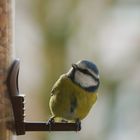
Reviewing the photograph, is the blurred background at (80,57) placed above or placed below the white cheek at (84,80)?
below

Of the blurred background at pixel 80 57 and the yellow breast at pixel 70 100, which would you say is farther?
the blurred background at pixel 80 57

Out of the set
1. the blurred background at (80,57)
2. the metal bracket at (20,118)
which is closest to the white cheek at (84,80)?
the metal bracket at (20,118)

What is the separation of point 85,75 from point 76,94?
0.07 meters

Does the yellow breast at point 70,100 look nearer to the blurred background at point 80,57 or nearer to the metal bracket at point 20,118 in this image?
the metal bracket at point 20,118

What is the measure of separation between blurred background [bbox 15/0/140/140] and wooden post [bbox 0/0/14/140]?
175 cm

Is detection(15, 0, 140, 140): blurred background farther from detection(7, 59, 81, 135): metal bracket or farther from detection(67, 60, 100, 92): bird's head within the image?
detection(7, 59, 81, 135): metal bracket

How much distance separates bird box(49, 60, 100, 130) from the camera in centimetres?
259

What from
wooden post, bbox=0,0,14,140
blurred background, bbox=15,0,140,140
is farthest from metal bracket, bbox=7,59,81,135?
blurred background, bbox=15,0,140,140

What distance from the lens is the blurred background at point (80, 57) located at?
4.27 meters

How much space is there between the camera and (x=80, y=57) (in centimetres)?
439

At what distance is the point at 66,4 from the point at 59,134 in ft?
2.39

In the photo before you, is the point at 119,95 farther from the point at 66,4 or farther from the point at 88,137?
the point at 66,4

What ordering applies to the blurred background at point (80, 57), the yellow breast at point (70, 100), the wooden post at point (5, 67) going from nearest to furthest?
the wooden post at point (5, 67) → the yellow breast at point (70, 100) → the blurred background at point (80, 57)

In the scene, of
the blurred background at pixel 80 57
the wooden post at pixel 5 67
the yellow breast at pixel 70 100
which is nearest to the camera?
the wooden post at pixel 5 67
